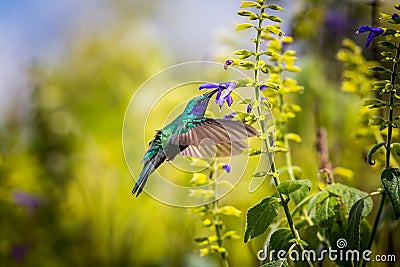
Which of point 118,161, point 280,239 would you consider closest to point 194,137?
point 280,239

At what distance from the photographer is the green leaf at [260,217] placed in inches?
23.3

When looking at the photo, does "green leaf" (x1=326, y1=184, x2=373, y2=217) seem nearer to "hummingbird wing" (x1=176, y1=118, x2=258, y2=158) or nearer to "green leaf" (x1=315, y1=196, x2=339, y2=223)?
"green leaf" (x1=315, y1=196, x2=339, y2=223)

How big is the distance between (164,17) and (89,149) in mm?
1336

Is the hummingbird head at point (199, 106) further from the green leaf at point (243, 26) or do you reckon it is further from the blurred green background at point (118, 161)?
the blurred green background at point (118, 161)

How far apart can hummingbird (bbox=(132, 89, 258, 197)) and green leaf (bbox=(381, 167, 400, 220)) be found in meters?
0.13

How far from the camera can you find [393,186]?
57cm

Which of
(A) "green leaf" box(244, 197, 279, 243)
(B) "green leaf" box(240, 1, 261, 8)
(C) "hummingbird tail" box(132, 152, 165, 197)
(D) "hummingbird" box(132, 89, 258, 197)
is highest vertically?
(B) "green leaf" box(240, 1, 261, 8)

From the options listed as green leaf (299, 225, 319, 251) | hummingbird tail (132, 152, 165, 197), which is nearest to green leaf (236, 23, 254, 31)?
hummingbird tail (132, 152, 165, 197)

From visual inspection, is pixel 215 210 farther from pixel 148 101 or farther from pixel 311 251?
pixel 148 101

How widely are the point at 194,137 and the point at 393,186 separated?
0.19 m

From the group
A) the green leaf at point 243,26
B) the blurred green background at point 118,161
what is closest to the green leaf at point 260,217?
the green leaf at point 243,26

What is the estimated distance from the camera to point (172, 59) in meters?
2.09

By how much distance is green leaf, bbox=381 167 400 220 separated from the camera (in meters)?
0.56

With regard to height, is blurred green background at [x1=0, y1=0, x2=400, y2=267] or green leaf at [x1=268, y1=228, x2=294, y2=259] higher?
blurred green background at [x1=0, y1=0, x2=400, y2=267]
